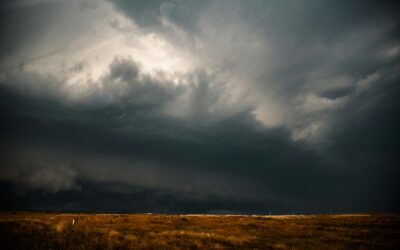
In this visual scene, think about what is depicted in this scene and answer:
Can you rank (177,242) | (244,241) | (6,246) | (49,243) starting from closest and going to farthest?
(6,246) → (49,243) → (177,242) → (244,241)

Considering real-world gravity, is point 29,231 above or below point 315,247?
above

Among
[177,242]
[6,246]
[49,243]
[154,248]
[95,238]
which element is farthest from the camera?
[177,242]

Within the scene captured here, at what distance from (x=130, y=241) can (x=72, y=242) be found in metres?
4.48

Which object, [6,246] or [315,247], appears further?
[315,247]

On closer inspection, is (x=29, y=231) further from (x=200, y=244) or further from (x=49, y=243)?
(x=200, y=244)

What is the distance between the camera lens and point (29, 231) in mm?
24594

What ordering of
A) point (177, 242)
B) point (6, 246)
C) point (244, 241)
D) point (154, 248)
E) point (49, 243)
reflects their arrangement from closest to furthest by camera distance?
point (6, 246) → point (49, 243) → point (154, 248) → point (177, 242) → point (244, 241)

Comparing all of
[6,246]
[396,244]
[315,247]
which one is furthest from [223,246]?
[396,244]

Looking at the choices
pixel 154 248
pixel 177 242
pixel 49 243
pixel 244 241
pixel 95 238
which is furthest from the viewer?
pixel 244 241

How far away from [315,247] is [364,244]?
582 cm

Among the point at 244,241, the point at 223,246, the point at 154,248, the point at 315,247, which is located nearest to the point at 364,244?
the point at 315,247

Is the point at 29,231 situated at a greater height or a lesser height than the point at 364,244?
greater

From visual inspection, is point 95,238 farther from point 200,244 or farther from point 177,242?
point 200,244

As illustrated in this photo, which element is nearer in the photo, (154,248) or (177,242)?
(154,248)
